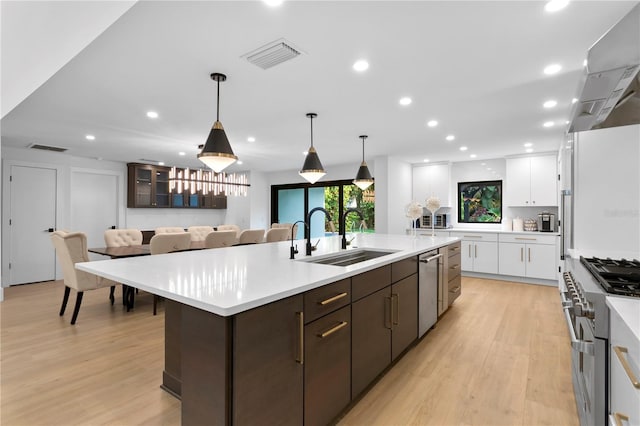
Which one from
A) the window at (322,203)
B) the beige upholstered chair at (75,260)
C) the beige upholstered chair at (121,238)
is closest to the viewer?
the beige upholstered chair at (75,260)

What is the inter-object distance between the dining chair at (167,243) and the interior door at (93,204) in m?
3.48

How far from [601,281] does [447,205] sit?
17.4 ft

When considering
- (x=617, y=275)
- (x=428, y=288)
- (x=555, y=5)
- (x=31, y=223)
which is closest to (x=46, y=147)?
(x=31, y=223)

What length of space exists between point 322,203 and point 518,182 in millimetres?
4233

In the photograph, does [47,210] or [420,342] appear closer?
[420,342]

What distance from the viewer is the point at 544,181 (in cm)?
551

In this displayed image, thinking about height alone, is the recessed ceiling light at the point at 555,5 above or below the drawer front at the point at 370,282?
above

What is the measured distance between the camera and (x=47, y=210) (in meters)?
5.75

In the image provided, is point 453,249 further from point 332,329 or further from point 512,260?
point 332,329

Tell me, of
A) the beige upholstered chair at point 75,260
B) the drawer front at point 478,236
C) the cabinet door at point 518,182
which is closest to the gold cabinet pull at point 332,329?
the beige upholstered chair at point 75,260

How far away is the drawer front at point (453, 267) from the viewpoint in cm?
365

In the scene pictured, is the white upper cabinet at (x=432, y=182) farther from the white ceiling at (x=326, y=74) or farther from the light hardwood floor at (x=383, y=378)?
the light hardwood floor at (x=383, y=378)

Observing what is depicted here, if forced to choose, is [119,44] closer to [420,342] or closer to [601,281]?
[601,281]

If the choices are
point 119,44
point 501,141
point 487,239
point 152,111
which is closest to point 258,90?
point 119,44
